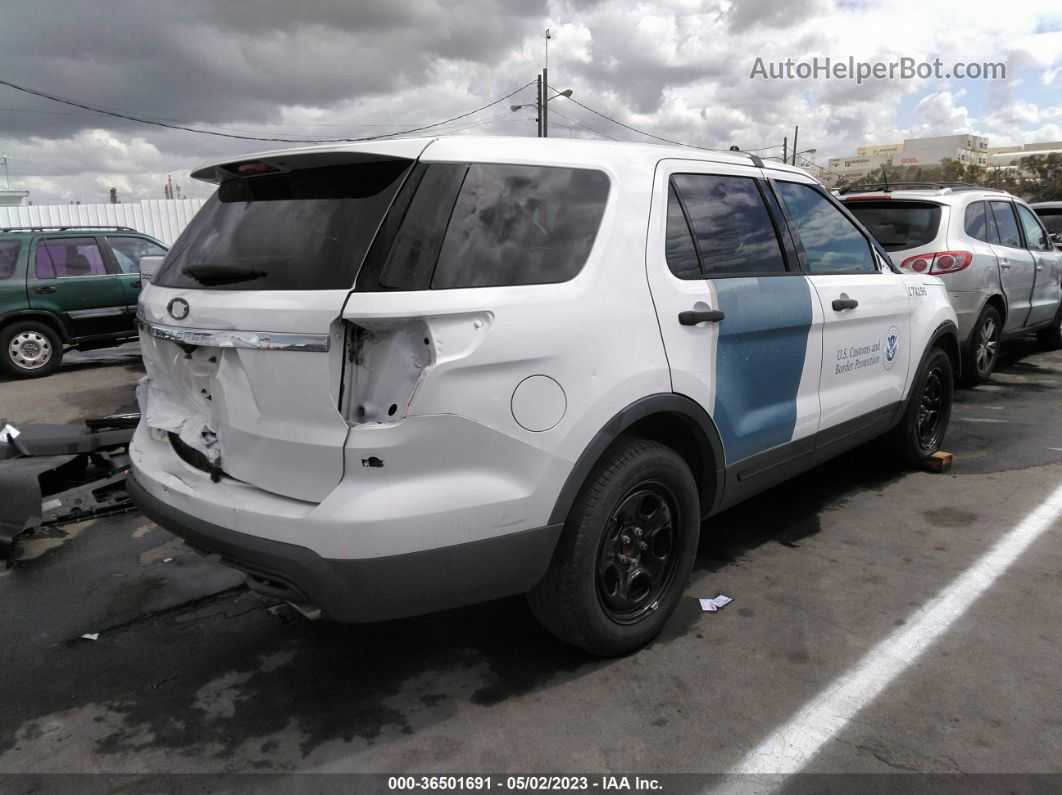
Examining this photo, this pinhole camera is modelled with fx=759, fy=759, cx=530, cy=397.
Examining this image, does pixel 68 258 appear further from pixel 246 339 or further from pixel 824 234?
pixel 824 234

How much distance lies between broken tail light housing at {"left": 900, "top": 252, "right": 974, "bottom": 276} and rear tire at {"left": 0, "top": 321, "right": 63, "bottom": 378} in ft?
31.8

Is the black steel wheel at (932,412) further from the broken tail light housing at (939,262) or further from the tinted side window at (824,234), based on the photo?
the broken tail light housing at (939,262)

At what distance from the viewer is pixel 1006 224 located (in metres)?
7.78

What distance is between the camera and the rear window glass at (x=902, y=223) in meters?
6.86

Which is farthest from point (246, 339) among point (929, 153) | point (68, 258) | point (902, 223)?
point (929, 153)

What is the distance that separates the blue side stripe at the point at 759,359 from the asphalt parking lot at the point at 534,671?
74cm

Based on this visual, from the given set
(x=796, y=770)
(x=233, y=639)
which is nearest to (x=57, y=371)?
(x=233, y=639)

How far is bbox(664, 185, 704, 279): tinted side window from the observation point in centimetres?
283

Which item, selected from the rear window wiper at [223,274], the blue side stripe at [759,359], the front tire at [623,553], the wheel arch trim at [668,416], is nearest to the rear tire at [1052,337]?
the blue side stripe at [759,359]

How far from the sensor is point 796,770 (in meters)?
2.26

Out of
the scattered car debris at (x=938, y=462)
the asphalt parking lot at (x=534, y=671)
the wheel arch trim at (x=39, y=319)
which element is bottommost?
the asphalt parking lot at (x=534, y=671)

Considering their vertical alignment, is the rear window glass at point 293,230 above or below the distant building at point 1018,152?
below

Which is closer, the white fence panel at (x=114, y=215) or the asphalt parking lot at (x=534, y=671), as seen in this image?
the asphalt parking lot at (x=534, y=671)

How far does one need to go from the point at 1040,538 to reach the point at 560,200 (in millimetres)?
3144
